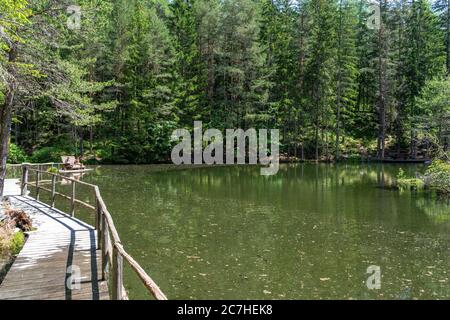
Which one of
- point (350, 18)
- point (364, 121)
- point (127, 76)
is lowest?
point (364, 121)

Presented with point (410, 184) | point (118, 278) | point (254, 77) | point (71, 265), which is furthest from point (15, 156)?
point (118, 278)

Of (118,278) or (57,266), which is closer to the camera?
(118,278)

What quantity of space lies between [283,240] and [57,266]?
5.91 meters

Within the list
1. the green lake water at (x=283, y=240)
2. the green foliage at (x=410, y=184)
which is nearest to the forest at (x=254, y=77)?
the green foliage at (x=410, y=184)

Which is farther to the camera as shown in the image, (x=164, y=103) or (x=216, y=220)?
(x=164, y=103)

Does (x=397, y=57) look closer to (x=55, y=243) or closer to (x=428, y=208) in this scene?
(x=428, y=208)

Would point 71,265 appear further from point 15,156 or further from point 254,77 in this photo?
point 254,77

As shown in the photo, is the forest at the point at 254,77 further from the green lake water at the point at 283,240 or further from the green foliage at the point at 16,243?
the green foliage at the point at 16,243

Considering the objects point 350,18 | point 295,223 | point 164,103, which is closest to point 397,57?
point 350,18

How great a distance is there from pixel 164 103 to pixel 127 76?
427cm

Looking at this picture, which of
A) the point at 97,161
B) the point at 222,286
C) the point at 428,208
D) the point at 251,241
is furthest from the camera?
the point at 97,161

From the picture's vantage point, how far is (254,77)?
42.1 m

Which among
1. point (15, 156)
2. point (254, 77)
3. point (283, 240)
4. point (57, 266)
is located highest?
point (254, 77)

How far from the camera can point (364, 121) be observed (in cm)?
4631
